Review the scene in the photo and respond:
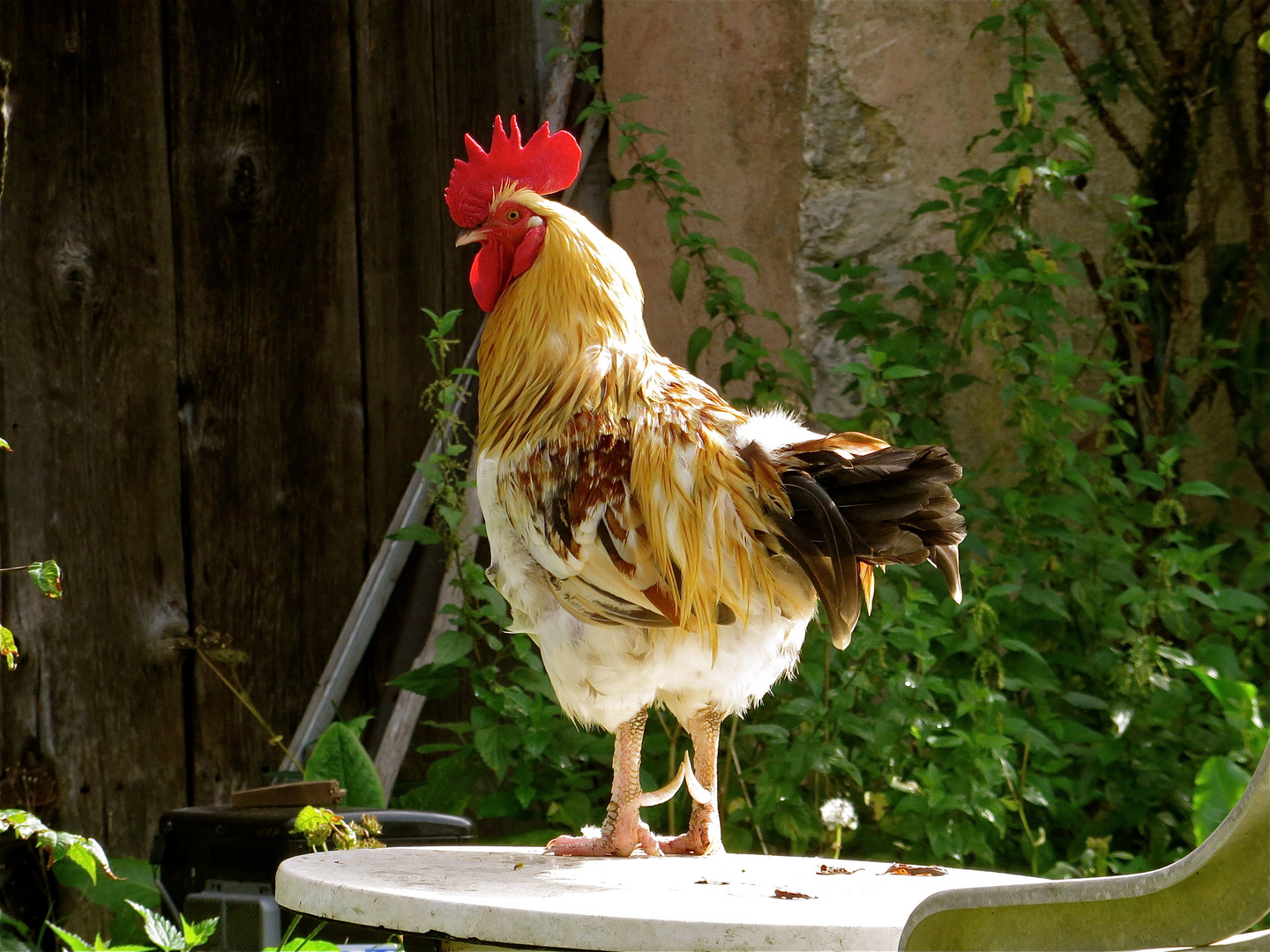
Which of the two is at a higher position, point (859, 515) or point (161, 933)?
point (859, 515)

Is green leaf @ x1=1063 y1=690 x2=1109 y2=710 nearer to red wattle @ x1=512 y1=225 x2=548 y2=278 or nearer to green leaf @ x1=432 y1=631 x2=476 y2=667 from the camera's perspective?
green leaf @ x1=432 y1=631 x2=476 y2=667

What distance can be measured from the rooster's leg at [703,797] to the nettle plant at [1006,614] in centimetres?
69

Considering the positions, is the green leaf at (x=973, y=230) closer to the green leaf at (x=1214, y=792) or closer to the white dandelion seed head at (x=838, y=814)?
the green leaf at (x=1214, y=792)

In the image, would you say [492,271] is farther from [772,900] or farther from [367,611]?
[367,611]

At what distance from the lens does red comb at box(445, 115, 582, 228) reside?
7.23ft

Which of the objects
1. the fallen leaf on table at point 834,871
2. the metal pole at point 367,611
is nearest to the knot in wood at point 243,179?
the metal pole at point 367,611

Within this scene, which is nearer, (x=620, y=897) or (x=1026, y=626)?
(x=620, y=897)

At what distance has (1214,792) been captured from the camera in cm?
277

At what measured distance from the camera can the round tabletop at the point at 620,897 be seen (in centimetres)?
121

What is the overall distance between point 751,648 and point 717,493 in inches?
10.5

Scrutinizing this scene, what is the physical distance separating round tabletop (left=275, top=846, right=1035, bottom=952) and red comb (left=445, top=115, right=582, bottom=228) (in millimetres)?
1190

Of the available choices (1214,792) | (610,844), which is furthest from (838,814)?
(1214,792)

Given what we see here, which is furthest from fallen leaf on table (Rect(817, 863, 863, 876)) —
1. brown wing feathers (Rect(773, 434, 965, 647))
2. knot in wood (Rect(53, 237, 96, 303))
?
knot in wood (Rect(53, 237, 96, 303))

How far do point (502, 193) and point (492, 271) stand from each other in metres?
0.15
